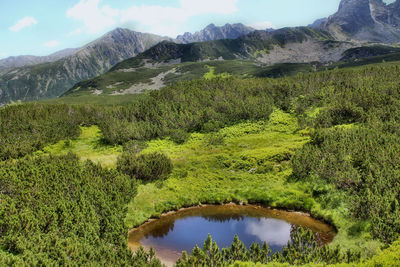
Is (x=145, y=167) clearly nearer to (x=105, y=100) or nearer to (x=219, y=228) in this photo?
(x=219, y=228)

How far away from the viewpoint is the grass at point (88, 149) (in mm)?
37019

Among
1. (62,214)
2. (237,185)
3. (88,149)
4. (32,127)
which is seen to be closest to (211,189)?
(237,185)

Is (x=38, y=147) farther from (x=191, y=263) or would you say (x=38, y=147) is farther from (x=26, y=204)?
(x=191, y=263)

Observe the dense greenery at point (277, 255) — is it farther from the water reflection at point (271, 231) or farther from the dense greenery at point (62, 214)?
the water reflection at point (271, 231)

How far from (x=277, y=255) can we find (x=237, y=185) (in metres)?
13.4

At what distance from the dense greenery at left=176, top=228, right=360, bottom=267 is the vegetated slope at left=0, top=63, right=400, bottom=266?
0.71 meters

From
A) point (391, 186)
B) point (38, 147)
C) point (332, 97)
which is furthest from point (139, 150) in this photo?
point (332, 97)

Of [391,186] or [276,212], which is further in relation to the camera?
[276,212]

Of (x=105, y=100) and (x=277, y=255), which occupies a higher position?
(x=105, y=100)

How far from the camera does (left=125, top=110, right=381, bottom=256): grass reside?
21.3 metres

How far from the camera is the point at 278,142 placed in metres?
39.0

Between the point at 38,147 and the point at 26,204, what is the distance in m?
27.9

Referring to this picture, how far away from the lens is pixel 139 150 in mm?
39812

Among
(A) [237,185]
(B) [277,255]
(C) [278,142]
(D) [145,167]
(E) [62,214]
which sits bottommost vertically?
(A) [237,185]
